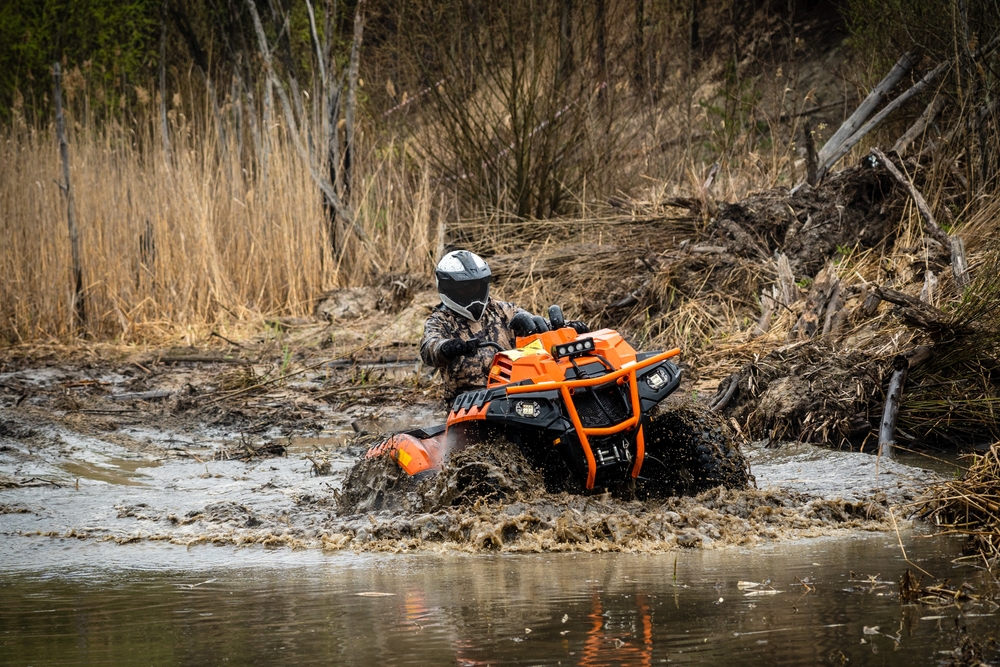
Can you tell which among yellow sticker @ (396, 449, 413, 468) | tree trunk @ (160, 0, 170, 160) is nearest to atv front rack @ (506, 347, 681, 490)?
yellow sticker @ (396, 449, 413, 468)

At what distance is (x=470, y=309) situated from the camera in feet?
21.9

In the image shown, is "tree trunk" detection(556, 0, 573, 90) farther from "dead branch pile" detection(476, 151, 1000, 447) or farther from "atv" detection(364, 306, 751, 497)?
"atv" detection(364, 306, 751, 497)

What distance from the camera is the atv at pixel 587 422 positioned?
5180 millimetres

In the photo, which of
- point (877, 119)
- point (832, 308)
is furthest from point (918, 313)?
point (877, 119)

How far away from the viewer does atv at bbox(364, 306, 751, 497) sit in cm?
518

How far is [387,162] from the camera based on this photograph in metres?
13.7

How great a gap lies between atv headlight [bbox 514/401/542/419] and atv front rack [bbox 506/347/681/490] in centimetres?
5

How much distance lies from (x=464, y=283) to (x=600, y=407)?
63.7 inches

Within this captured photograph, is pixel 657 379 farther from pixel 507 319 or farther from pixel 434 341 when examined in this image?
pixel 507 319

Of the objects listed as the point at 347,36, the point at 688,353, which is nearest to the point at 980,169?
the point at 688,353

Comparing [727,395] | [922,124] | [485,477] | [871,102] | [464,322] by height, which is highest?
[871,102]

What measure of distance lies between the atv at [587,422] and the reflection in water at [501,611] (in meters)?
0.68

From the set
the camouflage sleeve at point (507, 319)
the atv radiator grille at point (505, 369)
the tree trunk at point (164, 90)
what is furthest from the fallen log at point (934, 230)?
the tree trunk at point (164, 90)

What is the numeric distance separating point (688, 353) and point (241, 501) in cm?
447
